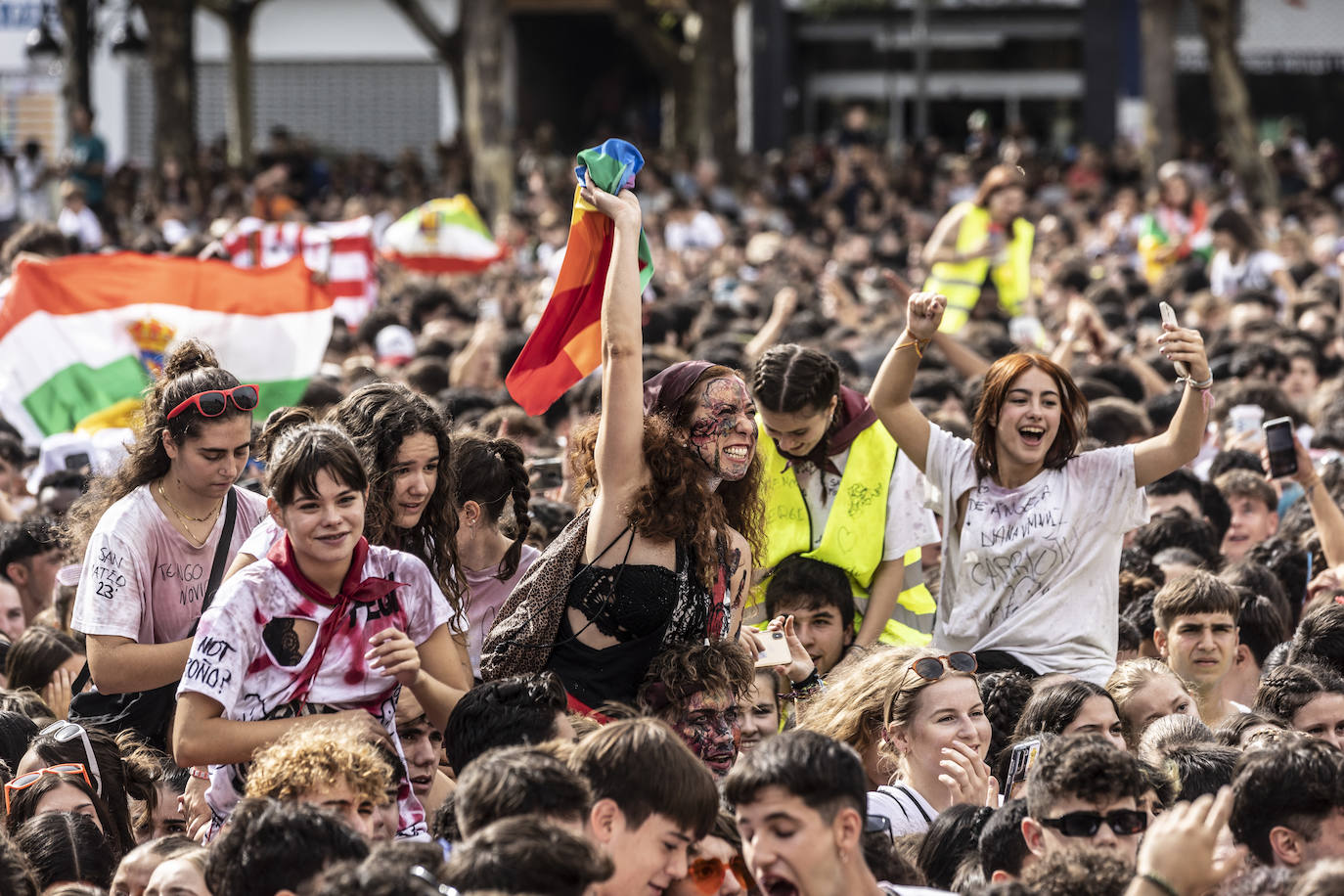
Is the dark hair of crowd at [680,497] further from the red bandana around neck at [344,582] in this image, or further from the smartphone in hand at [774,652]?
the red bandana around neck at [344,582]

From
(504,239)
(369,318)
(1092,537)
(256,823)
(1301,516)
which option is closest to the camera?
(256,823)

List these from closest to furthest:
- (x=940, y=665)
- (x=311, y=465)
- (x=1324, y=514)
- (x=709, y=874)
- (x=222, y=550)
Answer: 1. (x=709, y=874)
2. (x=311, y=465)
3. (x=940, y=665)
4. (x=222, y=550)
5. (x=1324, y=514)

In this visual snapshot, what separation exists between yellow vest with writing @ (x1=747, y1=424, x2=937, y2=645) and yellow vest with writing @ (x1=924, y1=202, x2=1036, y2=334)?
5.88 metres

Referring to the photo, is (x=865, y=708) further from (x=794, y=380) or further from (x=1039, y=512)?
(x=794, y=380)

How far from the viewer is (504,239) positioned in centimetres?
1912

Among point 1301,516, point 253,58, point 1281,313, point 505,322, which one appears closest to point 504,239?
point 505,322

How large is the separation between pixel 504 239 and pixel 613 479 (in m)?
14.9

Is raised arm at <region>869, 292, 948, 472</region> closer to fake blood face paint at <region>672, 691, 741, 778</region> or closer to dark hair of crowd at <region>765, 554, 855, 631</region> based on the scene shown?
dark hair of crowd at <region>765, 554, 855, 631</region>

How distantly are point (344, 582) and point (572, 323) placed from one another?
142cm

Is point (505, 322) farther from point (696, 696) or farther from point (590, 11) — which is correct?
point (590, 11)

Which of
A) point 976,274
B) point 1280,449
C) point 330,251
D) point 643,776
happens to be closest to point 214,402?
point 643,776

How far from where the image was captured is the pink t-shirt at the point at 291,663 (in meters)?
4.16

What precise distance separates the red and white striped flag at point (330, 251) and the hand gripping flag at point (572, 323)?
8564 mm

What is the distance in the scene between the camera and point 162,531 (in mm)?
4945
